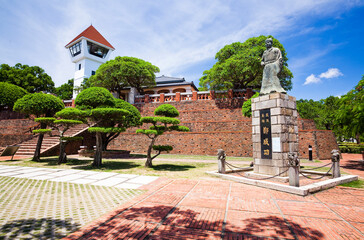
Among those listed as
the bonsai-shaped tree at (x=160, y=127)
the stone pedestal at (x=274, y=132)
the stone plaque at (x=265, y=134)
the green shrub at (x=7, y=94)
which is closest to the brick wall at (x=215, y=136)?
the bonsai-shaped tree at (x=160, y=127)

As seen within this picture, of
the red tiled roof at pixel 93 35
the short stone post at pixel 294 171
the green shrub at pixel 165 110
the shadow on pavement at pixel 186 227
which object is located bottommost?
the shadow on pavement at pixel 186 227

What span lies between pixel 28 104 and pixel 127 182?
401 inches

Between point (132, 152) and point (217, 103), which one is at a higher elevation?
point (217, 103)

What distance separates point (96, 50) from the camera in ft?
132

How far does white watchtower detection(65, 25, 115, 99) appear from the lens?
3738 cm

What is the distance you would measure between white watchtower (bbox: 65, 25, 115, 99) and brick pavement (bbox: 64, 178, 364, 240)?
38815mm

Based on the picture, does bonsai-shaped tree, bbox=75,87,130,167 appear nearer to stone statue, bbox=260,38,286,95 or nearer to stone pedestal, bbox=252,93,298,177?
stone pedestal, bbox=252,93,298,177

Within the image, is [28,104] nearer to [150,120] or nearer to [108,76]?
[150,120]

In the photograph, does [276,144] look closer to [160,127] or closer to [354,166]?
[160,127]

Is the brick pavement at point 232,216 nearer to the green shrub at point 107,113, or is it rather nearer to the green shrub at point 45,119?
the green shrub at point 107,113

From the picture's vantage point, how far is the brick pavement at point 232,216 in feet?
10.2

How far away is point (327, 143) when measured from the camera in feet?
51.1

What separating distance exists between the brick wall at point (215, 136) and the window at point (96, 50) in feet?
90.5

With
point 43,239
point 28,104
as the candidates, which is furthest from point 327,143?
point 28,104
